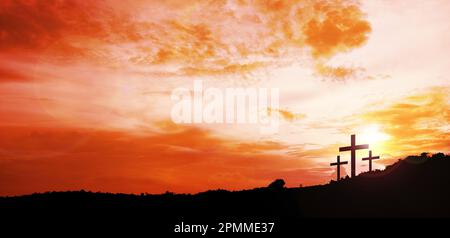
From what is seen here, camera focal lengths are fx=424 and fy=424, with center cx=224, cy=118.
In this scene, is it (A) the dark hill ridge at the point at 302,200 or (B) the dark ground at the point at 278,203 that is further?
(A) the dark hill ridge at the point at 302,200

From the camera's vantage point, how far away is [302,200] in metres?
22.3

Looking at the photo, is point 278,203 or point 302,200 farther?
point 302,200

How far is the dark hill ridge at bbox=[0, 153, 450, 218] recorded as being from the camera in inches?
793

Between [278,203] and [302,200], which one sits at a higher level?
[302,200]

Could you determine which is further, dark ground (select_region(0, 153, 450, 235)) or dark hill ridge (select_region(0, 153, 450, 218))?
dark hill ridge (select_region(0, 153, 450, 218))

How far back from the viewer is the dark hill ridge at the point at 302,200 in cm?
2014

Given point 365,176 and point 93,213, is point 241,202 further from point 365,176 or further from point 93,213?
point 365,176
